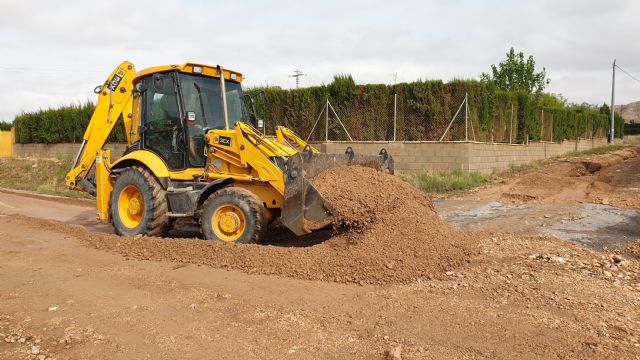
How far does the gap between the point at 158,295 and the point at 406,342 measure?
259 centimetres

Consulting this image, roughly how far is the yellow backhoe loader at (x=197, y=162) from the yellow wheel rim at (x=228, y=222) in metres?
0.01

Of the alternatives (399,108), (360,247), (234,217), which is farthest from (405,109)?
(360,247)

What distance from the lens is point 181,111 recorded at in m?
7.94

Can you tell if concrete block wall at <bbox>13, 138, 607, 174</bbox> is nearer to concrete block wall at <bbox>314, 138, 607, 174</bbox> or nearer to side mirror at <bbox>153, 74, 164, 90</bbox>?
concrete block wall at <bbox>314, 138, 607, 174</bbox>

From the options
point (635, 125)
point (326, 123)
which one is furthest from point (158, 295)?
point (635, 125)

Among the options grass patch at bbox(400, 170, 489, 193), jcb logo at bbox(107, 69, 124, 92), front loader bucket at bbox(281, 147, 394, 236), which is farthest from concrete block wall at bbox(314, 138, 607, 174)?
front loader bucket at bbox(281, 147, 394, 236)

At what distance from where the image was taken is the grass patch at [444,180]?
14086mm

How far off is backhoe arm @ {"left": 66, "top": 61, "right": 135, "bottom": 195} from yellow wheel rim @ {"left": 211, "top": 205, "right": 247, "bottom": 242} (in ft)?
9.55

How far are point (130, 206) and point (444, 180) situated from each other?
8782 mm

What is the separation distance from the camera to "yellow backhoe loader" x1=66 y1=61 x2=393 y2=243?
275 inches

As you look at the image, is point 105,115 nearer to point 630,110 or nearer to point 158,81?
point 158,81

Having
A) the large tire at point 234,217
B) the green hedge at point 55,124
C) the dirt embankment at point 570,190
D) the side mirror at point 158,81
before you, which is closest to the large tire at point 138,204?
the large tire at point 234,217

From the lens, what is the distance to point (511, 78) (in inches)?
1480

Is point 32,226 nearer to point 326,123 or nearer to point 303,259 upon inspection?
point 303,259
